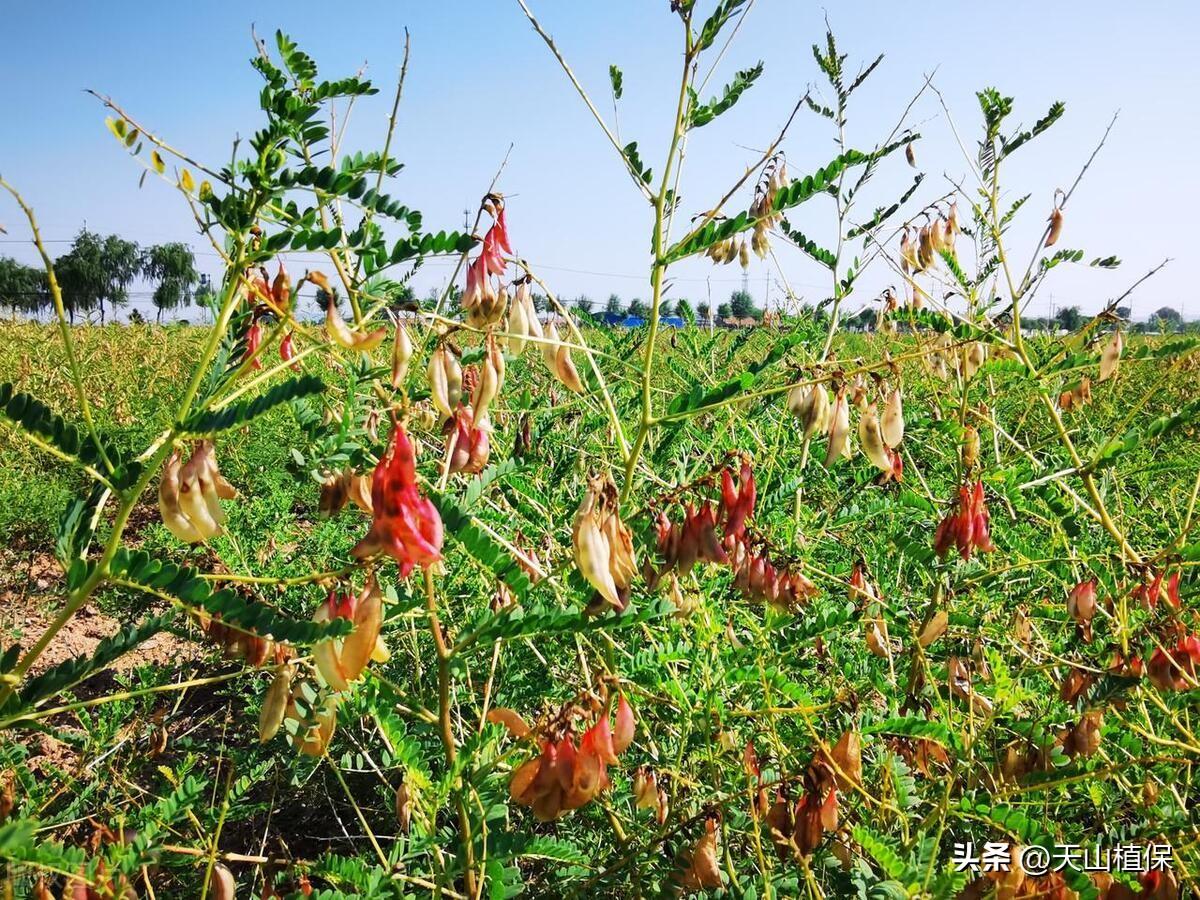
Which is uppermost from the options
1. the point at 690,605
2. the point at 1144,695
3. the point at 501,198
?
the point at 501,198

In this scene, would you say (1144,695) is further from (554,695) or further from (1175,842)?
(554,695)

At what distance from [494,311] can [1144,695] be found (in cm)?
148

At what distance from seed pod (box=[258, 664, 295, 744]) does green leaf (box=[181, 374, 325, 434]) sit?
0.38 metres

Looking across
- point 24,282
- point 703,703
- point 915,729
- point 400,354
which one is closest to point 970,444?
point 915,729

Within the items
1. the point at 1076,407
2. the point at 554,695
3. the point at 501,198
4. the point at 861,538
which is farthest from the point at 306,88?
the point at 1076,407

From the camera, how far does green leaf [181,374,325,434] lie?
0.81 m

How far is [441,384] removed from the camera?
41.3 inches

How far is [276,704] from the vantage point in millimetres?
1047

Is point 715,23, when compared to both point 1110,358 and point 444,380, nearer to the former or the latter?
point 444,380

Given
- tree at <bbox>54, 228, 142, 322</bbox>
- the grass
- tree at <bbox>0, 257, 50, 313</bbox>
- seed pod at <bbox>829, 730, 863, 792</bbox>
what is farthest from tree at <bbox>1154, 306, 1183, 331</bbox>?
tree at <bbox>54, 228, 142, 322</bbox>

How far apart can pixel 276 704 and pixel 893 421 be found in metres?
1.07

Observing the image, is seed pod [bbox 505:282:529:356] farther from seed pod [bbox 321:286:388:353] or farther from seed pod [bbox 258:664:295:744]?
seed pod [bbox 258:664:295:744]

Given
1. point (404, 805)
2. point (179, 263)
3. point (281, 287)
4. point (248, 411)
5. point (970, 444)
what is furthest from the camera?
point (179, 263)

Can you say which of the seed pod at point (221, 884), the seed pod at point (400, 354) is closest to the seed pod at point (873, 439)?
the seed pod at point (400, 354)
